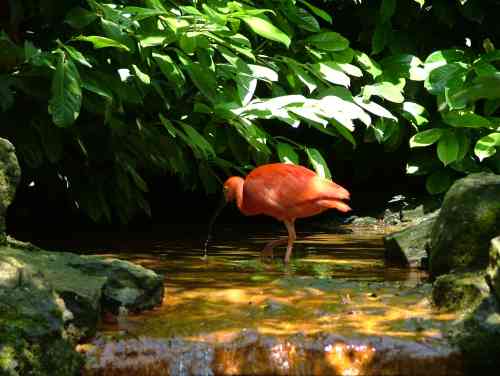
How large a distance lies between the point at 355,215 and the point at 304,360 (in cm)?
573

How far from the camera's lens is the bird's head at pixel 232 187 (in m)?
5.77

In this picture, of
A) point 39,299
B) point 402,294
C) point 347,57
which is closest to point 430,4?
point 347,57

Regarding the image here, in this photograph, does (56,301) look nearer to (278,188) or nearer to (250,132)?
(278,188)

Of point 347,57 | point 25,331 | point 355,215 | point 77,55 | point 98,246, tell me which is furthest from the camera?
point 355,215

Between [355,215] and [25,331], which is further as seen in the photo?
[355,215]

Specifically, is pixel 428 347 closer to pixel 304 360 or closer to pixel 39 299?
pixel 304 360

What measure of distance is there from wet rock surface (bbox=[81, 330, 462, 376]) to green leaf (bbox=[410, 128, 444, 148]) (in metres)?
4.40

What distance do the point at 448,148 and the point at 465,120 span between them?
0.29 m

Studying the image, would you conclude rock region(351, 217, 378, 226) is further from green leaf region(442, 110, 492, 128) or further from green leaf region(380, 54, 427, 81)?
green leaf region(380, 54, 427, 81)

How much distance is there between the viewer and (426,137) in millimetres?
7613

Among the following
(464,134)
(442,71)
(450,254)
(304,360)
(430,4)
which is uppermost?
(430,4)

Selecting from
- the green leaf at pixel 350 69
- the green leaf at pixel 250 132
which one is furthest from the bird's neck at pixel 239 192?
the green leaf at pixel 350 69

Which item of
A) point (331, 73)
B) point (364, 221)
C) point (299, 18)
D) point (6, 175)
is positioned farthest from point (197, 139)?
point (364, 221)

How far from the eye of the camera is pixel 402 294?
430 centimetres
